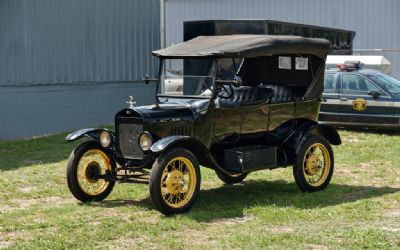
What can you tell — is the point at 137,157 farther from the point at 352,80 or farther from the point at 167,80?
the point at 352,80

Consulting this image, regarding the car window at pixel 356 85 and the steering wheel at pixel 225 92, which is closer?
the steering wheel at pixel 225 92

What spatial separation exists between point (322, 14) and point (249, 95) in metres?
13.4

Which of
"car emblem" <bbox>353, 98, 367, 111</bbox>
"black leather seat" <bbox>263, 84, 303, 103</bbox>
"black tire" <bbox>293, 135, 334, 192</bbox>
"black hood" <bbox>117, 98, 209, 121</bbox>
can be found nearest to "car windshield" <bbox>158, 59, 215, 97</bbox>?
"black hood" <bbox>117, 98, 209, 121</bbox>

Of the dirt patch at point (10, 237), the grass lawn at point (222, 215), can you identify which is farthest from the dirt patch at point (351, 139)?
the dirt patch at point (10, 237)

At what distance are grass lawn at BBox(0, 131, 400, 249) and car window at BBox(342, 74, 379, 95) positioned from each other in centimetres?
469

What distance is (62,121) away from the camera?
17281 millimetres

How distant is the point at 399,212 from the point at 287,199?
1397 millimetres

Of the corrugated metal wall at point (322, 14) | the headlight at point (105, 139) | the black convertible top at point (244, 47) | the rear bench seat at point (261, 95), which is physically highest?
the corrugated metal wall at point (322, 14)

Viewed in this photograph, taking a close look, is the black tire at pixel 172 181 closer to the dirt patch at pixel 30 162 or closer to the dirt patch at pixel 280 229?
the dirt patch at pixel 280 229

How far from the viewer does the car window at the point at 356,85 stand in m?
16.0

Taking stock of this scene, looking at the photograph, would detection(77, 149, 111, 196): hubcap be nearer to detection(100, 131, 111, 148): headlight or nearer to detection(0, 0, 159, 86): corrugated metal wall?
detection(100, 131, 111, 148): headlight

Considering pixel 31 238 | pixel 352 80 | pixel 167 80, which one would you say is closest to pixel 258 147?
pixel 167 80

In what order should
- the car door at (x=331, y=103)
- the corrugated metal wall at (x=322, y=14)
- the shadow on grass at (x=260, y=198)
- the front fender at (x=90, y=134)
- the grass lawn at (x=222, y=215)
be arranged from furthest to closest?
1. the corrugated metal wall at (x=322, y=14)
2. the car door at (x=331, y=103)
3. the front fender at (x=90, y=134)
4. the shadow on grass at (x=260, y=198)
5. the grass lawn at (x=222, y=215)

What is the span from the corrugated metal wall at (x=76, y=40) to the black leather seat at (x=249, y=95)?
26.6 feet
